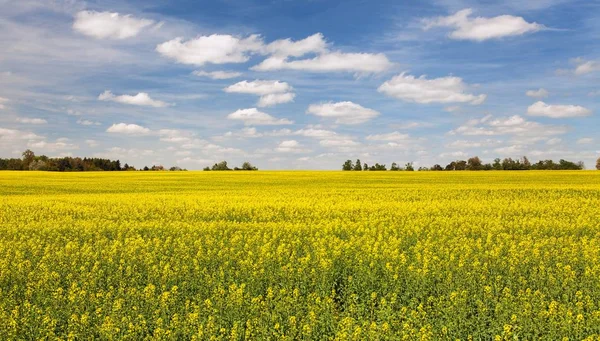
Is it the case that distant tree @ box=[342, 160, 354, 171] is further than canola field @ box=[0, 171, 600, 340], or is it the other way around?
distant tree @ box=[342, 160, 354, 171]

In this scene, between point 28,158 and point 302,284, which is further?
point 28,158

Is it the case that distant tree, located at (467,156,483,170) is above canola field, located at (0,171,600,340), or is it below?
above

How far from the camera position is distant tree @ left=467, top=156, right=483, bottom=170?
301 feet

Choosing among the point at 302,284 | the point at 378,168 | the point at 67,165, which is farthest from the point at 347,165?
the point at 302,284

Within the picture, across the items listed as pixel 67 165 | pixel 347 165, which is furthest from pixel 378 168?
pixel 67 165

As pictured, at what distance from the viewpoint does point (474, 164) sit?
305 feet

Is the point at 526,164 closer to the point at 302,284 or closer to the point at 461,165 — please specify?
the point at 461,165

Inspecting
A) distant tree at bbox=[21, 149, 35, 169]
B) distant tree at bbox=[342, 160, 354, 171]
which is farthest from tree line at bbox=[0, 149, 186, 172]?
distant tree at bbox=[342, 160, 354, 171]

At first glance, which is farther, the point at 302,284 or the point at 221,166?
the point at 221,166

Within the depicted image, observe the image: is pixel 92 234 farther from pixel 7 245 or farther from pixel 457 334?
pixel 457 334

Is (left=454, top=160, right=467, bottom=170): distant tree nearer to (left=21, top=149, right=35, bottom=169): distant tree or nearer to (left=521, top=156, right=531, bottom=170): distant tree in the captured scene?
(left=521, top=156, right=531, bottom=170): distant tree

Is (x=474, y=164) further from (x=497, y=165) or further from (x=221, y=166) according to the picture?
(x=221, y=166)

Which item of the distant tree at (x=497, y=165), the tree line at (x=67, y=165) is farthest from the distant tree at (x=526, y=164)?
the tree line at (x=67, y=165)

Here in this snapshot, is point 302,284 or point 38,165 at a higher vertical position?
point 38,165
